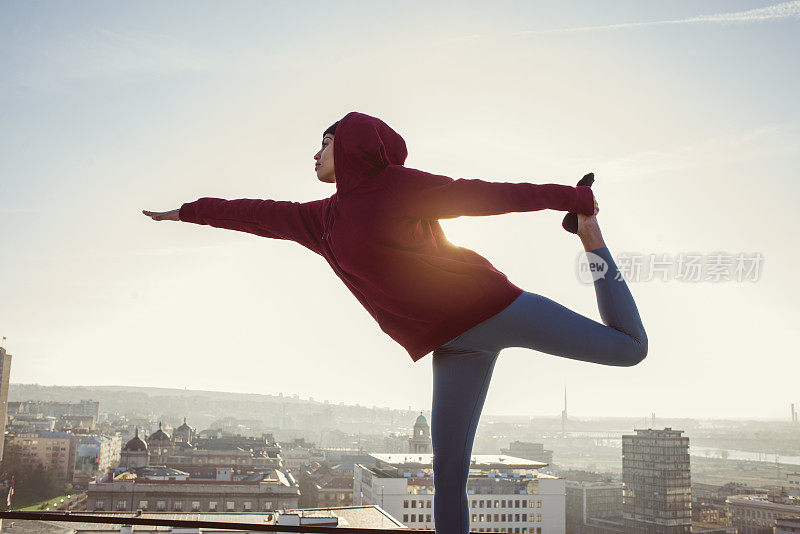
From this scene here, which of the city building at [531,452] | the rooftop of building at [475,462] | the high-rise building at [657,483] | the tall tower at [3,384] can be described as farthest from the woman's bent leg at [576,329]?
the city building at [531,452]

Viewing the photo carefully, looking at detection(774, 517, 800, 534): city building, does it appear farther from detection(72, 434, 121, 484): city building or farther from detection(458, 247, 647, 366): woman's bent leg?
detection(72, 434, 121, 484): city building

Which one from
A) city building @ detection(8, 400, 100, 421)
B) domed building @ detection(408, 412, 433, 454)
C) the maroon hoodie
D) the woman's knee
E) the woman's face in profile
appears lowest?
city building @ detection(8, 400, 100, 421)

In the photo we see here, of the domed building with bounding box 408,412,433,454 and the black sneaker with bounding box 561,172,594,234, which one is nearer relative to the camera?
the black sneaker with bounding box 561,172,594,234

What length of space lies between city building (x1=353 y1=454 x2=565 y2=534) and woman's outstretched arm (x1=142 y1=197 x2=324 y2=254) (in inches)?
1166

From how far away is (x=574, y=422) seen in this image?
132875 millimetres

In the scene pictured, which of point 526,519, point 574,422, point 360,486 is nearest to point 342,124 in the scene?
point 526,519

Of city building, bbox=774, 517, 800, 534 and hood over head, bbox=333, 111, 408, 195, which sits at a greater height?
hood over head, bbox=333, 111, 408, 195

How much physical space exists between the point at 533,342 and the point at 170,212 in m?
1.08

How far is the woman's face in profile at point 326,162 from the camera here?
4.74 ft

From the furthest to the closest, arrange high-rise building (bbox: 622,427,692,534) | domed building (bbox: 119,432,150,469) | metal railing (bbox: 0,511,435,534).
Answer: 1. domed building (bbox: 119,432,150,469)
2. high-rise building (bbox: 622,427,692,534)
3. metal railing (bbox: 0,511,435,534)

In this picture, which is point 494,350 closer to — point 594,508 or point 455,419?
point 455,419

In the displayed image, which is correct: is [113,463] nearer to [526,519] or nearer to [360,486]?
[360,486]

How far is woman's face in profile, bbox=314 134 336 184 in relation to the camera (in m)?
1.45

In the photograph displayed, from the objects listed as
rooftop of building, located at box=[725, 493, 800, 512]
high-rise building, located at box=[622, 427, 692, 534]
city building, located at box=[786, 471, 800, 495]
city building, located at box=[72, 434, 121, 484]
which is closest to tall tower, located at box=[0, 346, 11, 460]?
city building, located at box=[72, 434, 121, 484]
